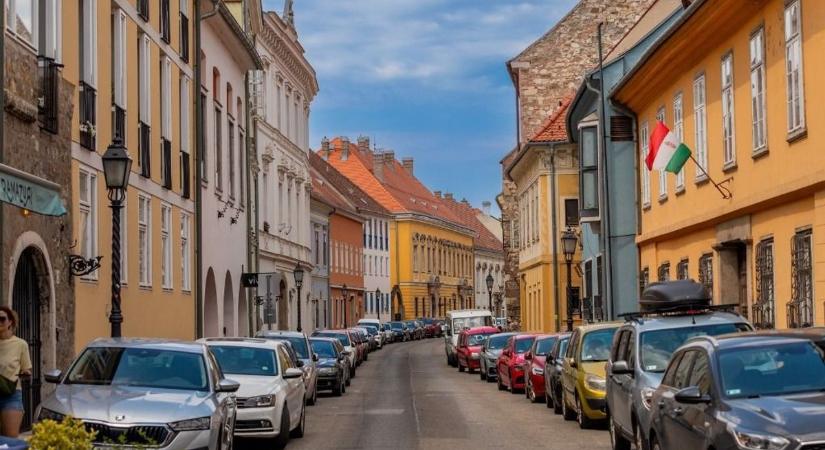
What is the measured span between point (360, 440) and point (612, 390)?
4218 millimetres

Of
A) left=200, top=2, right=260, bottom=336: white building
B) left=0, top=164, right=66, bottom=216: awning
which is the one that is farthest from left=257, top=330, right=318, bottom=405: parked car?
left=0, top=164, right=66, bottom=216: awning

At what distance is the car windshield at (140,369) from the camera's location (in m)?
14.4

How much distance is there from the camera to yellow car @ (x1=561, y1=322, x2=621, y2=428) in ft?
65.4

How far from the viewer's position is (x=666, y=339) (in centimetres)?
1597

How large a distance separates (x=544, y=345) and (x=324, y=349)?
6.91 meters

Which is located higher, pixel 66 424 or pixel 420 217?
pixel 420 217

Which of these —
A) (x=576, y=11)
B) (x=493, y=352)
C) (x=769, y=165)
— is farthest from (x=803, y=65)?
(x=576, y=11)

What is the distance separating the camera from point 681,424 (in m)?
11.4

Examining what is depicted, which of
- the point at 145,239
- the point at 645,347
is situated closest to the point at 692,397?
the point at 645,347

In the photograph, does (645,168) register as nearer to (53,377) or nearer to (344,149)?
(53,377)

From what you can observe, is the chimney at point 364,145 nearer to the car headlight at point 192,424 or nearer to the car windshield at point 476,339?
the car windshield at point 476,339

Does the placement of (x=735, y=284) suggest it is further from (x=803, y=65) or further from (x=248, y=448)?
(x=248, y=448)

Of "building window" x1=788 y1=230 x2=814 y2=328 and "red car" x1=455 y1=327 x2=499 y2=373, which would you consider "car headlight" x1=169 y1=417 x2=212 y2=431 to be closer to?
A: "building window" x1=788 y1=230 x2=814 y2=328

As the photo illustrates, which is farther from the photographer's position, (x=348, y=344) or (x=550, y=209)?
(x=550, y=209)
